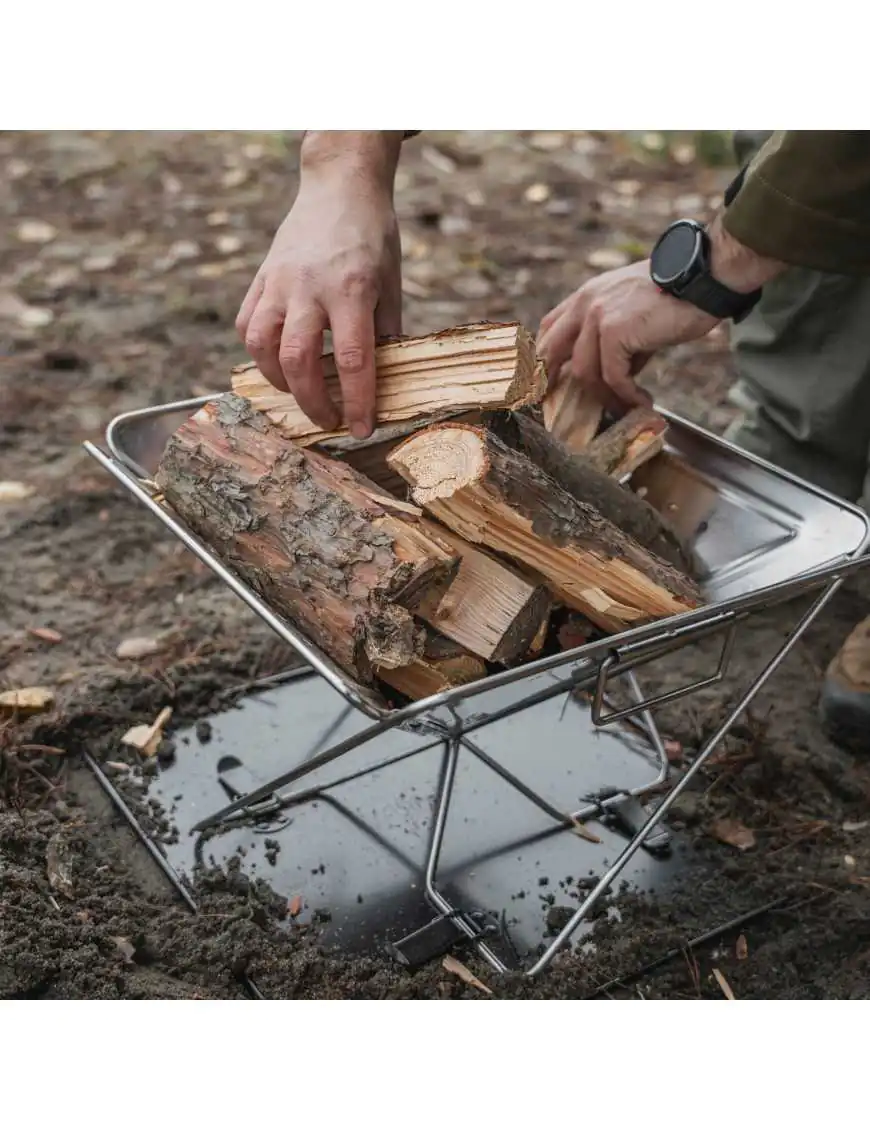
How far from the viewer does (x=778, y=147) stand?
1.85m

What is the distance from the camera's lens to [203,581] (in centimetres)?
268

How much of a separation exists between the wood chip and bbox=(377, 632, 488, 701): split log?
75cm

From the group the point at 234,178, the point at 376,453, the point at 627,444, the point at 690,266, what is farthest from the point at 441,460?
the point at 234,178

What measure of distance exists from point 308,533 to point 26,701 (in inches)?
35.0

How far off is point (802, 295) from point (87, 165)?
9.74 ft

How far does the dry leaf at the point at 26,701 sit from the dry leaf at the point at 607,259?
2.47m

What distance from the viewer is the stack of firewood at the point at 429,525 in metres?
1.53

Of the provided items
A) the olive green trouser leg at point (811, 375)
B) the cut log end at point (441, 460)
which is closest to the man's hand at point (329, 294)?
the cut log end at point (441, 460)

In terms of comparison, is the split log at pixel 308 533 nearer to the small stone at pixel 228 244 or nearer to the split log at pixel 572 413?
the split log at pixel 572 413

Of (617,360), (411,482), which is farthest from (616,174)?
(411,482)

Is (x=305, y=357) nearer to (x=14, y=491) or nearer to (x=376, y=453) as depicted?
(x=376, y=453)

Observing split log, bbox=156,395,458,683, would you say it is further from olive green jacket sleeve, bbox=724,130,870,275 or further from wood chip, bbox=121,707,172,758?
olive green jacket sleeve, bbox=724,130,870,275

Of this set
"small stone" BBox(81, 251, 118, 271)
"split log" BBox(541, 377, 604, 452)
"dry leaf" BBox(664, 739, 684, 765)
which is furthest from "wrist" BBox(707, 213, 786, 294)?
"small stone" BBox(81, 251, 118, 271)

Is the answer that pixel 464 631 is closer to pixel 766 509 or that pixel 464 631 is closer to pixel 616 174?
pixel 766 509
